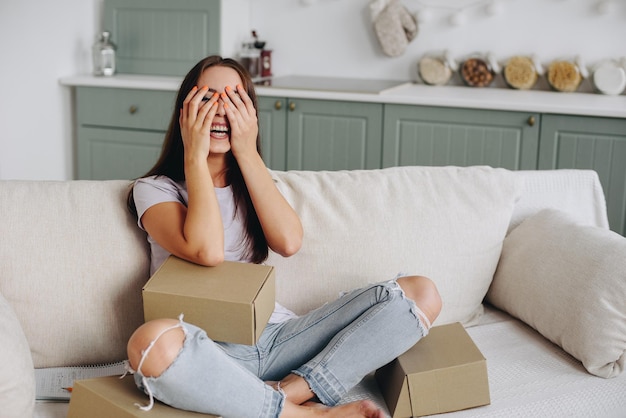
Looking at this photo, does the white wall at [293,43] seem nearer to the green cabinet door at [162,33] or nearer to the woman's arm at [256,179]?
the green cabinet door at [162,33]

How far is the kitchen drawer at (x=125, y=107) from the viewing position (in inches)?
138

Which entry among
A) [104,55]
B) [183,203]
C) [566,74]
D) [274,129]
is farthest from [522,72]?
[183,203]

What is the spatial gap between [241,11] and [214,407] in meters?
2.65

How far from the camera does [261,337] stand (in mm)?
1686

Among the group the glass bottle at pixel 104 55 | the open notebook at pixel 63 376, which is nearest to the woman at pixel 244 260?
the open notebook at pixel 63 376

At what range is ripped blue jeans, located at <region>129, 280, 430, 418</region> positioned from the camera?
143 cm

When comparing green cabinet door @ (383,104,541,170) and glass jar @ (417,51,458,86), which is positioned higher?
glass jar @ (417,51,458,86)

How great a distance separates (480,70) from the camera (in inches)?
136

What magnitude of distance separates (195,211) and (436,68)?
2103 millimetres

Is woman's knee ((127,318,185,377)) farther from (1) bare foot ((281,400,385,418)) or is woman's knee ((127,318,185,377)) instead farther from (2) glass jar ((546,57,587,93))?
(2) glass jar ((546,57,587,93))

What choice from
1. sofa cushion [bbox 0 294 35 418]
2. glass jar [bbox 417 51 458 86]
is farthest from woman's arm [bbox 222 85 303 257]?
glass jar [bbox 417 51 458 86]

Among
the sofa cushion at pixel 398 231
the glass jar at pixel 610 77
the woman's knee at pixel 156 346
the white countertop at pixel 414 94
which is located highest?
the glass jar at pixel 610 77

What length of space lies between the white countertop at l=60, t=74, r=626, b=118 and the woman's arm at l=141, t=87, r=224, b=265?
1563 millimetres

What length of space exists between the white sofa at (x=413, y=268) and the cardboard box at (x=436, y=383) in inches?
1.7
